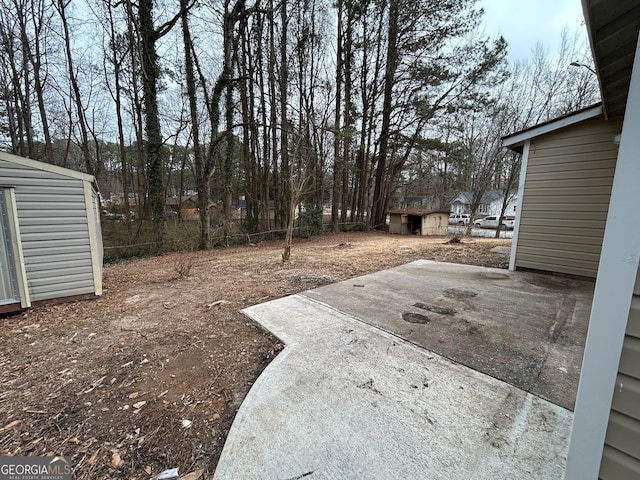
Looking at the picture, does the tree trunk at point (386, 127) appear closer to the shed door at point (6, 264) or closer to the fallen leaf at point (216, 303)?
the fallen leaf at point (216, 303)

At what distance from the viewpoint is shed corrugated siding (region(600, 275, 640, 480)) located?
0.86 meters

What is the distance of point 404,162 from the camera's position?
16.0 meters

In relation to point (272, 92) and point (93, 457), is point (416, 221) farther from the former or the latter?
point (93, 457)

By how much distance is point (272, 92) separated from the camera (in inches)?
469

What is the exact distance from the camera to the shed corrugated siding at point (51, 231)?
3.40m

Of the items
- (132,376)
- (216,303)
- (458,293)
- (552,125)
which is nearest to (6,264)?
(216,303)

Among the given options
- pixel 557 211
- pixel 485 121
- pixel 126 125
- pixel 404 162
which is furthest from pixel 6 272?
pixel 485 121

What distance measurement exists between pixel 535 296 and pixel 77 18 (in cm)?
1575

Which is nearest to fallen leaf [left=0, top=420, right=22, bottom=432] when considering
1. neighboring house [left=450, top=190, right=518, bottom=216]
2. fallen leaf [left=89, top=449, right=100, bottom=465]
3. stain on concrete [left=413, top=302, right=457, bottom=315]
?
fallen leaf [left=89, top=449, right=100, bottom=465]

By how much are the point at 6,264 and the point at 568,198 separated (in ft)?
28.4

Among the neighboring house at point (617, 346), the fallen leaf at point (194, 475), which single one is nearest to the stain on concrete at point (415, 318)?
the neighboring house at point (617, 346)

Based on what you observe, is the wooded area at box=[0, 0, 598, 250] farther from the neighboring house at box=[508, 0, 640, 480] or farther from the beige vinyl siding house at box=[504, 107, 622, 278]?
the neighboring house at box=[508, 0, 640, 480]

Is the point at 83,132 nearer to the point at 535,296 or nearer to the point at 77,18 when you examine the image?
the point at 77,18

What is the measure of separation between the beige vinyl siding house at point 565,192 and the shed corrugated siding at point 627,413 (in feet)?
16.2
